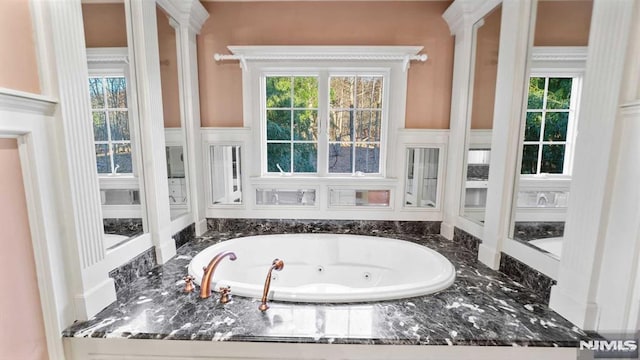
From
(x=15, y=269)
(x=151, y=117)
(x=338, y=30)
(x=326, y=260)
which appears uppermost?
(x=338, y=30)

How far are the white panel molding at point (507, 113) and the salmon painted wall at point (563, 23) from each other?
0.18 ft

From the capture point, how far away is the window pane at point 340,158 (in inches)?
96.1

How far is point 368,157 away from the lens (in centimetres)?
246

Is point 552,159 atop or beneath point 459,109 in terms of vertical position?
beneath

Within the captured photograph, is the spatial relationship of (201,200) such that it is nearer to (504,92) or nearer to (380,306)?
(380,306)

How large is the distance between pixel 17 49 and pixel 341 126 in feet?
6.33

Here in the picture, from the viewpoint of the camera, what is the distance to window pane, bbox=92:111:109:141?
4.22ft

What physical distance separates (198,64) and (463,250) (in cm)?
260

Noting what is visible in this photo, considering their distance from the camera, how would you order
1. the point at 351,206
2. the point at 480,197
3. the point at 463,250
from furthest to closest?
the point at 351,206 → the point at 463,250 → the point at 480,197

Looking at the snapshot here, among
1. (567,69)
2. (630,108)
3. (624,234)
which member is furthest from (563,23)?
(624,234)

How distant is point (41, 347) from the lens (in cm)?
111

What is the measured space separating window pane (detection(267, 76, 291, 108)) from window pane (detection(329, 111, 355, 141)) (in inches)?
16.7

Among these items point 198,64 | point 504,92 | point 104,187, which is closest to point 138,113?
point 104,187

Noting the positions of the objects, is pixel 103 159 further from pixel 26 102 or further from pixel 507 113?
pixel 507 113
